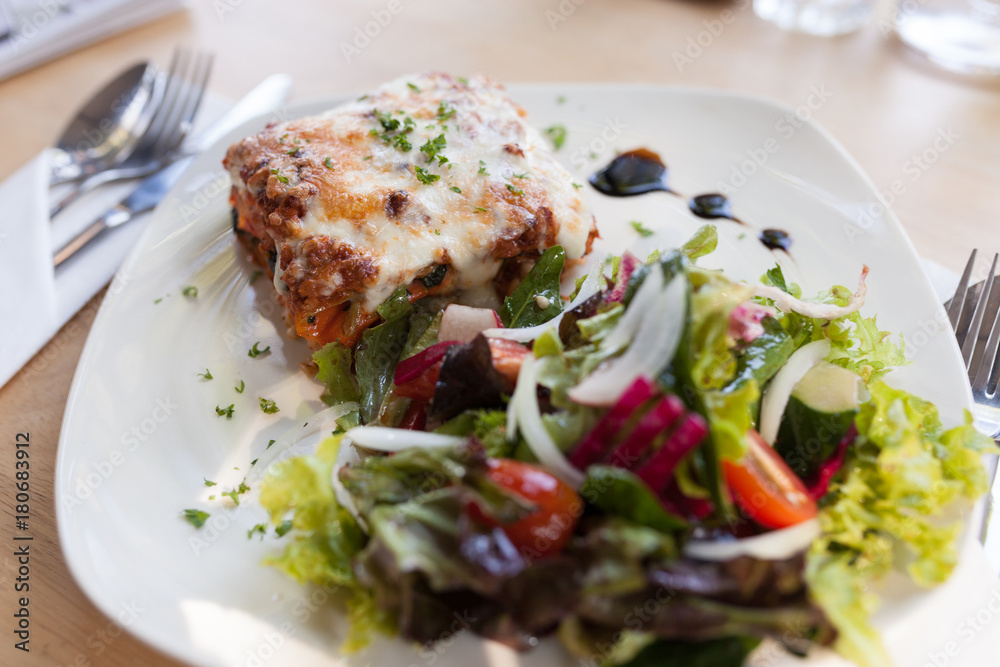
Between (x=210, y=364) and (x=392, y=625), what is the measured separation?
1376 mm

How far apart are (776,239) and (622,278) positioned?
1159 millimetres

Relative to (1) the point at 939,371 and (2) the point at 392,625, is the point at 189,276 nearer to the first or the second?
(2) the point at 392,625

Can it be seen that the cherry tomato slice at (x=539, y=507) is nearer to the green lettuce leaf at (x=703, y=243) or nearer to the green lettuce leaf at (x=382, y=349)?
the green lettuce leaf at (x=382, y=349)

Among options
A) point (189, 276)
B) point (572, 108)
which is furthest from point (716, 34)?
point (189, 276)

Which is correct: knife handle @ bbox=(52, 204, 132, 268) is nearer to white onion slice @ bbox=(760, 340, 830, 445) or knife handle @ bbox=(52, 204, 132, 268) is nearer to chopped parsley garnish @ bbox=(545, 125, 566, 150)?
chopped parsley garnish @ bbox=(545, 125, 566, 150)

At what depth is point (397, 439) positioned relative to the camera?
212 cm

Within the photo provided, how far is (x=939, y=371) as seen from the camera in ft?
7.98

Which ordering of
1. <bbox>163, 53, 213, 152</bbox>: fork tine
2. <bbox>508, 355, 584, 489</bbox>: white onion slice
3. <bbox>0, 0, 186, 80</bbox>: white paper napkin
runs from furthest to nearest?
<bbox>0, 0, 186, 80</bbox>: white paper napkin < <bbox>163, 53, 213, 152</bbox>: fork tine < <bbox>508, 355, 584, 489</bbox>: white onion slice

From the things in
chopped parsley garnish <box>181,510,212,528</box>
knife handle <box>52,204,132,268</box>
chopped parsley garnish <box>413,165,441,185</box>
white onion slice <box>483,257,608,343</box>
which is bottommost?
chopped parsley garnish <box>181,510,212,528</box>

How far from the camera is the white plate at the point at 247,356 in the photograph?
1.94 m

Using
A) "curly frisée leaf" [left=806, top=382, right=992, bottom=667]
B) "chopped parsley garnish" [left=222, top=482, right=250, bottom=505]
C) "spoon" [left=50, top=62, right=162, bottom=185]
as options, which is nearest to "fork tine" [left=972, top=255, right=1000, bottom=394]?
"curly frisée leaf" [left=806, top=382, right=992, bottom=667]

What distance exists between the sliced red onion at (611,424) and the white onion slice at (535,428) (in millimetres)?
35

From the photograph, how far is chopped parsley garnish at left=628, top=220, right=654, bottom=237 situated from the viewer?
10.5 ft

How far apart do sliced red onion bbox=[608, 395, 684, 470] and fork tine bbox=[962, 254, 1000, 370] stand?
4.76ft
